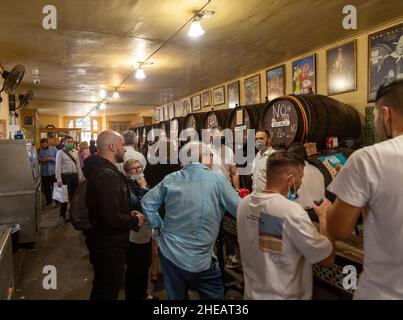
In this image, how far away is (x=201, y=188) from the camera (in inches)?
78.0

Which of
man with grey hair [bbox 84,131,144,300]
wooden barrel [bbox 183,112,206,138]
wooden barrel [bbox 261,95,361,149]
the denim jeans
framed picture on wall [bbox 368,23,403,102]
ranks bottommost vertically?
the denim jeans

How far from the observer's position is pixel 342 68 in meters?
4.16

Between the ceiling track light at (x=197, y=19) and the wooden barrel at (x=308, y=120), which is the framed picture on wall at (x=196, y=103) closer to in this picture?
the wooden barrel at (x=308, y=120)

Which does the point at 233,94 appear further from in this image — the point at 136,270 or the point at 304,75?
the point at 136,270

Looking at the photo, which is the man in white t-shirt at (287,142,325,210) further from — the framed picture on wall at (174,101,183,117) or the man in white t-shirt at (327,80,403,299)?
the framed picture on wall at (174,101,183,117)

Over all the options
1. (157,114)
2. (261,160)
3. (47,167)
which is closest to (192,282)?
(261,160)

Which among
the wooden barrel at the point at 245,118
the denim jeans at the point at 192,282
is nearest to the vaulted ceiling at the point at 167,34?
the wooden barrel at the point at 245,118

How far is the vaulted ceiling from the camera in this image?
3.11 metres

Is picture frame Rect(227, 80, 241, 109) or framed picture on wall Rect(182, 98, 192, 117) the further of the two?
framed picture on wall Rect(182, 98, 192, 117)

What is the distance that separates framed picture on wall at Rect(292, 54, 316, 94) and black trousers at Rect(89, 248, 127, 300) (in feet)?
11.1

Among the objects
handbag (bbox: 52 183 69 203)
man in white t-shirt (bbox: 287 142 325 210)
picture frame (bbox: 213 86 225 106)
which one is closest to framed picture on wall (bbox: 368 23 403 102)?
man in white t-shirt (bbox: 287 142 325 210)

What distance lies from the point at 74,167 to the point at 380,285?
18.6 feet

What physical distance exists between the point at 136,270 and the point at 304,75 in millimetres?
3594
